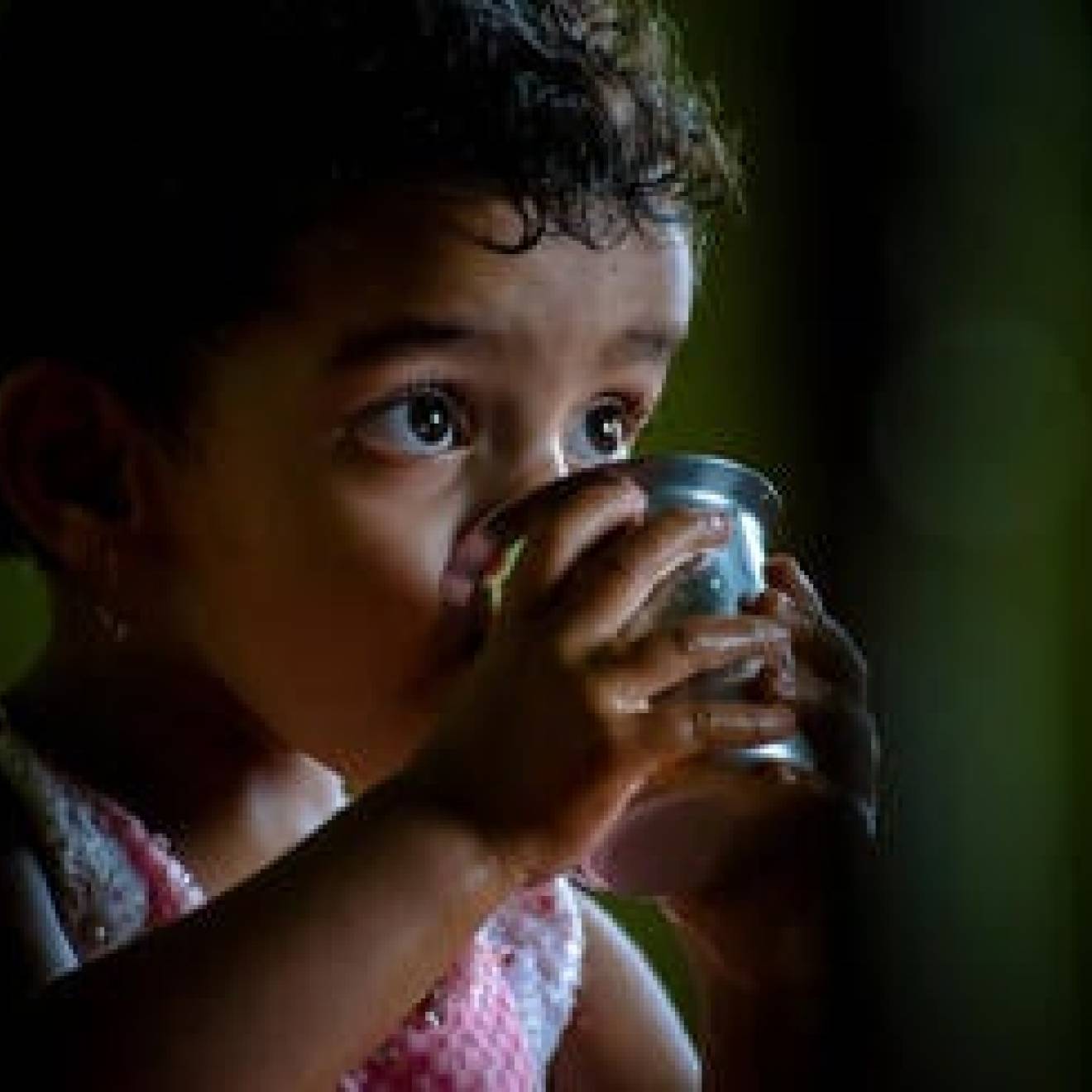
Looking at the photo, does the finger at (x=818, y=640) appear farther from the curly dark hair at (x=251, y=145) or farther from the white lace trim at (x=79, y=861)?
the white lace trim at (x=79, y=861)

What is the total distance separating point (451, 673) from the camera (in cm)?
57

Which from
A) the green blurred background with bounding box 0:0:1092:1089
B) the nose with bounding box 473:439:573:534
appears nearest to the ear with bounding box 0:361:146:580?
the nose with bounding box 473:439:573:534

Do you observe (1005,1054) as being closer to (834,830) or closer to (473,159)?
(834,830)

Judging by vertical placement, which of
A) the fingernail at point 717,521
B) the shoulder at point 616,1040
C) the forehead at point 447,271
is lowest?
the shoulder at point 616,1040

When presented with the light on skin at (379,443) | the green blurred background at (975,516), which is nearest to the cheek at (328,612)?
the light on skin at (379,443)

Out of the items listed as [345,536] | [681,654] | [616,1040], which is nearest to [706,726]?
[681,654]

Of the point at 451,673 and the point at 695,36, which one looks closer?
the point at 451,673

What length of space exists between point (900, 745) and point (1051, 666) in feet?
0.21

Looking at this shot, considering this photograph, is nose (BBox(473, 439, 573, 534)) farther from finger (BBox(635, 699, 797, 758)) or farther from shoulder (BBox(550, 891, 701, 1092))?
shoulder (BBox(550, 891, 701, 1092))

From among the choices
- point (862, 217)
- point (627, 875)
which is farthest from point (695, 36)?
point (627, 875)

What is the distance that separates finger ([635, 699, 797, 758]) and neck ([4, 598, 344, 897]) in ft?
0.65

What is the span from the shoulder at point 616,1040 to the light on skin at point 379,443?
185 mm

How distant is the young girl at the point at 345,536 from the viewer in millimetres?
500

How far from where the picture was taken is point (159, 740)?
2.17 feet
